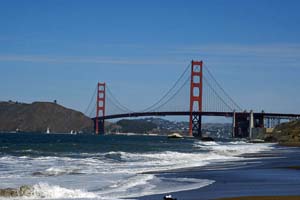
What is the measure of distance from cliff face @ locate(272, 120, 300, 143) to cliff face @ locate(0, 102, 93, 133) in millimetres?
65806

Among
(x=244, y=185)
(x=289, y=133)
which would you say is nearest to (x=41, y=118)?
(x=289, y=133)

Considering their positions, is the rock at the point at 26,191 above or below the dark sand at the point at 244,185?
below

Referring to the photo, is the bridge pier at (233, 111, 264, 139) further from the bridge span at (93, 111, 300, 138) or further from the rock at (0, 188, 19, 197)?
the rock at (0, 188, 19, 197)

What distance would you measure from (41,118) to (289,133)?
84.8m

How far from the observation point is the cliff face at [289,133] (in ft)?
284

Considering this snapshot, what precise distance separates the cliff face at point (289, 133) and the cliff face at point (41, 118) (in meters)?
65.8

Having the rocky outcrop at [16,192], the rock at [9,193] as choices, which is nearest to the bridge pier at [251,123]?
the rocky outcrop at [16,192]

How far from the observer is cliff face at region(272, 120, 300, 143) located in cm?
8644

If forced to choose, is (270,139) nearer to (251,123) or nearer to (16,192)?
(251,123)

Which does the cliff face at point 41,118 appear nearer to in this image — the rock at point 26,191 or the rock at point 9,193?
the rock at point 26,191

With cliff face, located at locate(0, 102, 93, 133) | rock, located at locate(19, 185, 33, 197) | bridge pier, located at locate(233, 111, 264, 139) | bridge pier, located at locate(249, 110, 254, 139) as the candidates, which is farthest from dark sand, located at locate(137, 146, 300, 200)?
cliff face, located at locate(0, 102, 93, 133)

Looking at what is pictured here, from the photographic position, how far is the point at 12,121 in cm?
16412

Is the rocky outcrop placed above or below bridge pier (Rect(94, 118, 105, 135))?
below

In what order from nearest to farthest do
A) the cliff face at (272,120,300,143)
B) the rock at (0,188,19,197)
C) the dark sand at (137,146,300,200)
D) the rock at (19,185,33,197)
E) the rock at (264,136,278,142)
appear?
the dark sand at (137,146,300,200) → the rock at (0,188,19,197) → the rock at (19,185,33,197) → the cliff face at (272,120,300,143) → the rock at (264,136,278,142)
